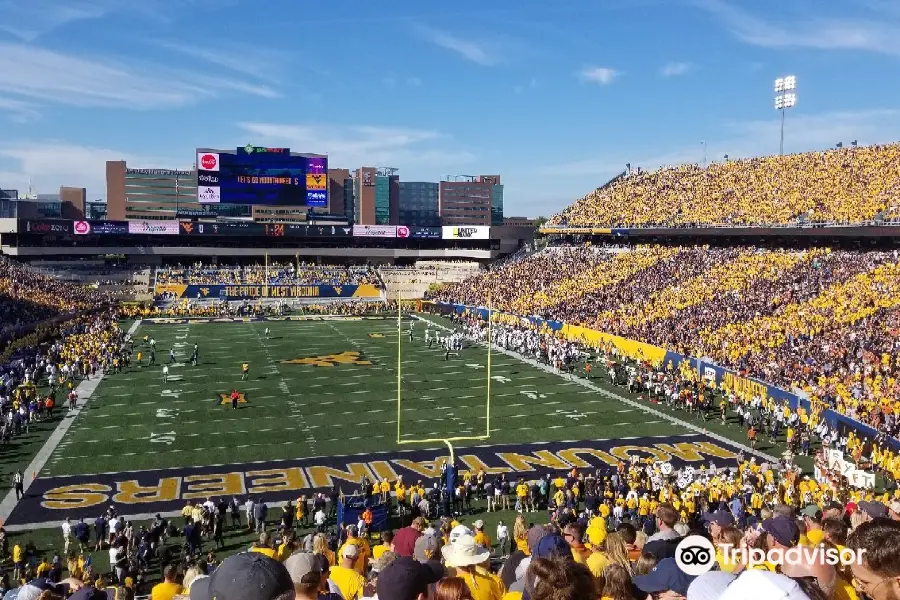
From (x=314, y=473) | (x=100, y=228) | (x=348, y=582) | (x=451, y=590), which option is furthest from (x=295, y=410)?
(x=100, y=228)

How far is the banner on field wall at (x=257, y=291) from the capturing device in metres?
58.1

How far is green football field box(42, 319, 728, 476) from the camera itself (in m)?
19.2

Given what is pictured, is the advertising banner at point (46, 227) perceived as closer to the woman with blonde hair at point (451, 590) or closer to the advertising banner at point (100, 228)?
the advertising banner at point (100, 228)

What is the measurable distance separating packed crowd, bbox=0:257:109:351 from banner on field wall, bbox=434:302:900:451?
2385 cm

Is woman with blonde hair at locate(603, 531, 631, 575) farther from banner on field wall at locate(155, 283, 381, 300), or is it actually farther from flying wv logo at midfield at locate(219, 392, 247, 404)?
banner on field wall at locate(155, 283, 381, 300)

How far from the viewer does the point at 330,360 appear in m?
32.2

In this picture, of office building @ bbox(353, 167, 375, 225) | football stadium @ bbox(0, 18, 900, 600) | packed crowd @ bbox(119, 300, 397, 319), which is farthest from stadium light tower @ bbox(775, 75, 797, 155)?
office building @ bbox(353, 167, 375, 225)

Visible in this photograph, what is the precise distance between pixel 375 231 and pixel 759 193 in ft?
118

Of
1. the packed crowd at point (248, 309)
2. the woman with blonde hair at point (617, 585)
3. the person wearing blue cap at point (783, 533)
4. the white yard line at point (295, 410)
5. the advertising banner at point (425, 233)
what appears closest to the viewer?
the woman with blonde hair at point (617, 585)

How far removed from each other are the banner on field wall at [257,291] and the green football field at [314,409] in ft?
81.9

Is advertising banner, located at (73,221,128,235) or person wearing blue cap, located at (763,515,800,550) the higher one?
advertising banner, located at (73,221,128,235)

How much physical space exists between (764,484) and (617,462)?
3590mm

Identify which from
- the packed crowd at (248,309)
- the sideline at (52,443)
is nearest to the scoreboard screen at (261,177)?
the packed crowd at (248,309)

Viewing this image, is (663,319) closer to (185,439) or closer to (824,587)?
(185,439)
